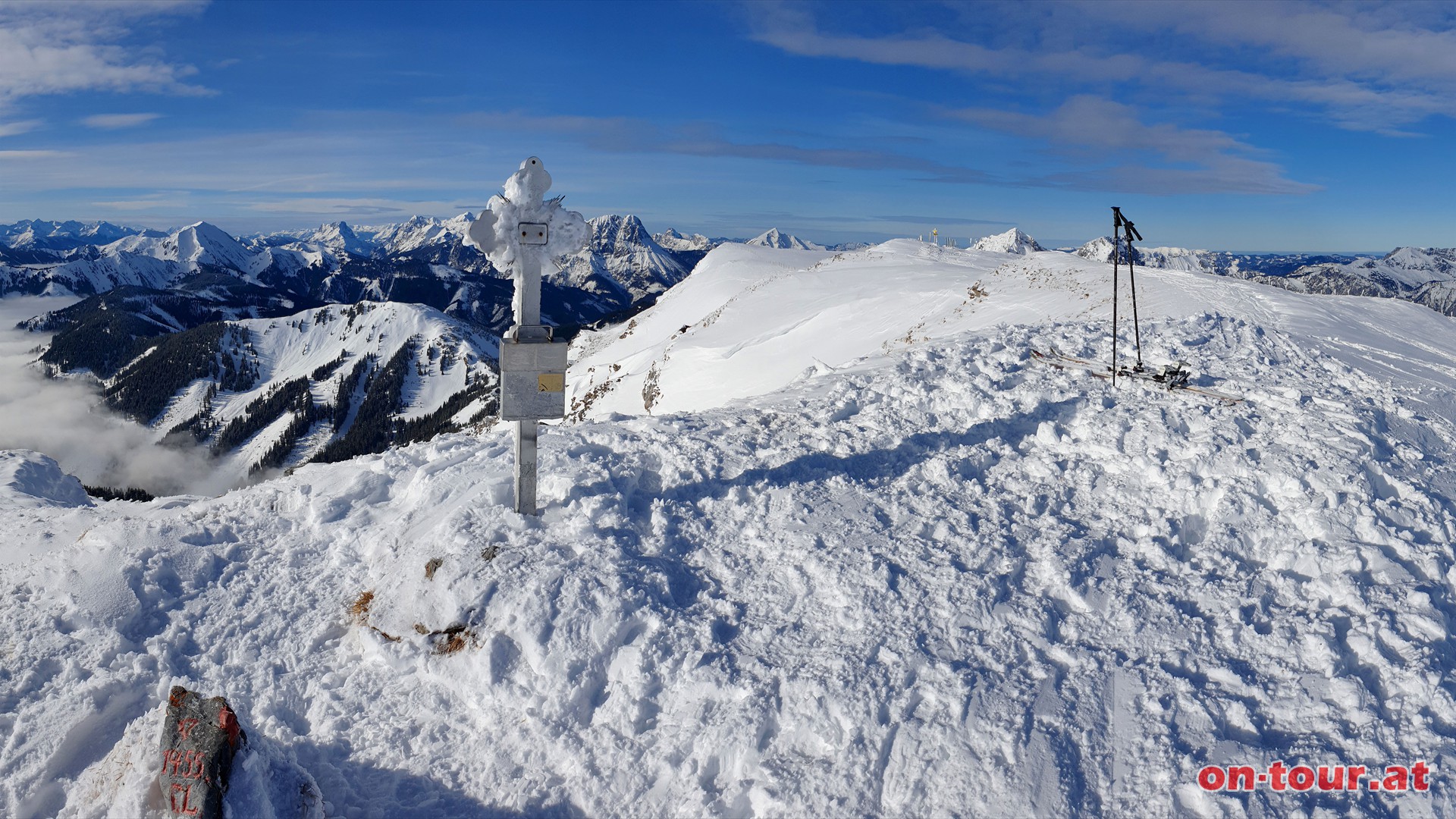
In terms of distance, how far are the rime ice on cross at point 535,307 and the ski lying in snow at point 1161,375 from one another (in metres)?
11.4

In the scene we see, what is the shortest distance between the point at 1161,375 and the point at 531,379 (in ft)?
40.1

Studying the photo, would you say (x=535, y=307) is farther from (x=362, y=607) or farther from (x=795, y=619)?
(x=795, y=619)

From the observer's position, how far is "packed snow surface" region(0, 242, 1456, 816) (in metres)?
6.42

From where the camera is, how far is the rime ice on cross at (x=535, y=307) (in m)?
9.53

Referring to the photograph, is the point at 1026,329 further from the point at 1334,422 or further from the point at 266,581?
the point at 266,581

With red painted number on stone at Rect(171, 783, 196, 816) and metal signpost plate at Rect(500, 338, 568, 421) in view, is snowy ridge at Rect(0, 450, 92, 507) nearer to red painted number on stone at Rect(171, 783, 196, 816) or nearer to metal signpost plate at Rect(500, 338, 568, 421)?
metal signpost plate at Rect(500, 338, 568, 421)

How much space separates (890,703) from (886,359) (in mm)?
11135

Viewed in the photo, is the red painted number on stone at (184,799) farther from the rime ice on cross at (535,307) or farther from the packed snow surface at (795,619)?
the rime ice on cross at (535,307)

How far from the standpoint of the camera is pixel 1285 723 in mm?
6754

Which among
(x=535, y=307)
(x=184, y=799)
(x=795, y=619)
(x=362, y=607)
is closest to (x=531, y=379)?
(x=535, y=307)

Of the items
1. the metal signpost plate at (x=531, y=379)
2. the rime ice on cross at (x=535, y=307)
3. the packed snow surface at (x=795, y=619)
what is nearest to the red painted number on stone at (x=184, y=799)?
the packed snow surface at (x=795, y=619)

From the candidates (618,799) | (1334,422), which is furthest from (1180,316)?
(618,799)

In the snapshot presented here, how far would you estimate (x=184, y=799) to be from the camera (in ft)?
18.0

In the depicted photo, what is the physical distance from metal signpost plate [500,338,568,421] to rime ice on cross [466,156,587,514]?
1cm
